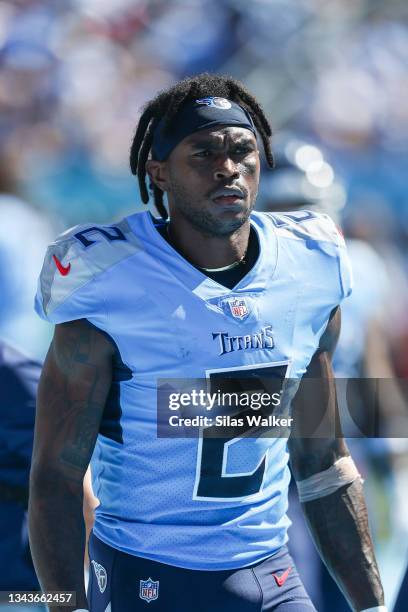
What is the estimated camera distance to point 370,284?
4.48 meters

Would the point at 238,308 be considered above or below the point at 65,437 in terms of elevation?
above

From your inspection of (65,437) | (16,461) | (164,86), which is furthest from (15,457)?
(164,86)

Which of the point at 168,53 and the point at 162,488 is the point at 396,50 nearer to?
the point at 168,53

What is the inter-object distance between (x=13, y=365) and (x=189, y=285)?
76 cm

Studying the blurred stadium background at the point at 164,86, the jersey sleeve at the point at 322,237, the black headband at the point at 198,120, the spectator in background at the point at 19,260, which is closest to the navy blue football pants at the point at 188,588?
the jersey sleeve at the point at 322,237

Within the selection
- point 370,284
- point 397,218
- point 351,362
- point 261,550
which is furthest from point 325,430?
point 397,218

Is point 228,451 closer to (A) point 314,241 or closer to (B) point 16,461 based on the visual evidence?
(A) point 314,241

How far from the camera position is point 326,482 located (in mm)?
2379

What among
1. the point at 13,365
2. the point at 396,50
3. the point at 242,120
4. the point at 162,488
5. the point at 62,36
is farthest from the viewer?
the point at 396,50

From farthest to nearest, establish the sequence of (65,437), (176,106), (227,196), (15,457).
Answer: (15,457) → (176,106) → (227,196) → (65,437)

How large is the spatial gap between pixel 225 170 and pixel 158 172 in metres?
0.23

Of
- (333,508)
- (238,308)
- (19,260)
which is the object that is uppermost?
(19,260)

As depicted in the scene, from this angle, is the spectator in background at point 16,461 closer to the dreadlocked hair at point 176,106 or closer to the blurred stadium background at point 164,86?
the dreadlocked hair at point 176,106

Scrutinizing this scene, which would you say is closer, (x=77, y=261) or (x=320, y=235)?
(x=77, y=261)
